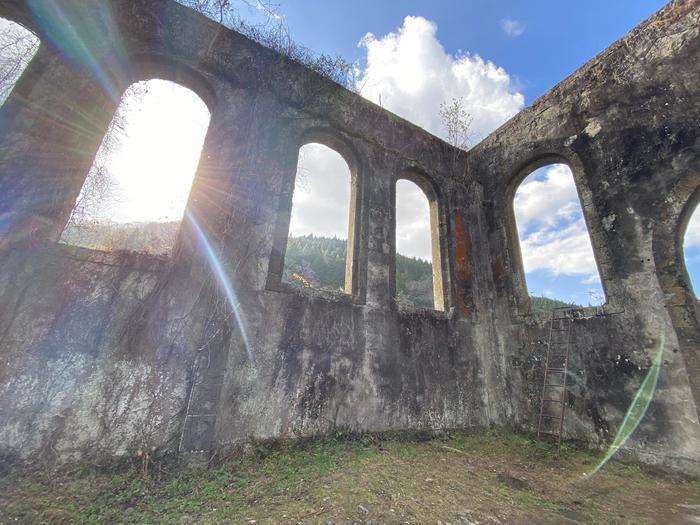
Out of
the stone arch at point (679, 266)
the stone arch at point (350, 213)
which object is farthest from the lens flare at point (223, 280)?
the stone arch at point (679, 266)

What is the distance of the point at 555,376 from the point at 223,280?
17.2 feet

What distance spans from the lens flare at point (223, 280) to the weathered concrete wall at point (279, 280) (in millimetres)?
35

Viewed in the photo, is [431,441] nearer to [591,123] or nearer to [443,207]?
[443,207]

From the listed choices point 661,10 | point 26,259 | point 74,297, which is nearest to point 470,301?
point 661,10

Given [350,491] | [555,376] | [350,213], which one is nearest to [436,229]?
[350,213]

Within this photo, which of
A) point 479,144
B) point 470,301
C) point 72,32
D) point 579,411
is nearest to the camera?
point 72,32

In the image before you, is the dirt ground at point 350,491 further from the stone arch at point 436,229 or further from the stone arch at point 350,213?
the stone arch at point 436,229

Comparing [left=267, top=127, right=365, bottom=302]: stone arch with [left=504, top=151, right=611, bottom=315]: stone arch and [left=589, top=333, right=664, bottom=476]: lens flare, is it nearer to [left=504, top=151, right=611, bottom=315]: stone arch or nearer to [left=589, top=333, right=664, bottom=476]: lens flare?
[left=504, top=151, right=611, bottom=315]: stone arch

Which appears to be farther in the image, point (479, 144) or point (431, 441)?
point (479, 144)

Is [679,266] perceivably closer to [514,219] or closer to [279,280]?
[514,219]

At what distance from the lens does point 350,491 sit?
2793 millimetres

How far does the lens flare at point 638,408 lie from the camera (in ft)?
13.2

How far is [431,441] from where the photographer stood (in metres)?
4.64

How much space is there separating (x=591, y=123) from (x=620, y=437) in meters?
4.96
